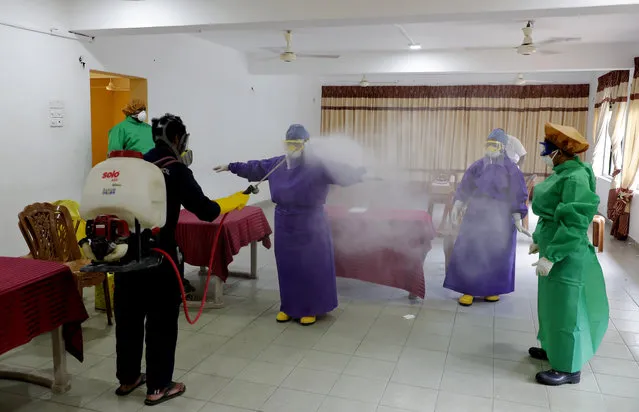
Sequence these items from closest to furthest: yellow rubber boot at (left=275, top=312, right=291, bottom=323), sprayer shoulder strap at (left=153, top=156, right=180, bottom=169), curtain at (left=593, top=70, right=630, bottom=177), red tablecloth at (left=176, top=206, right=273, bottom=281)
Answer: sprayer shoulder strap at (left=153, top=156, right=180, bottom=169) < yellow rubber boot at (left=275, top=312, right=291, bottom=323) < red tablecloth at (left=176, top=206, right=273, bottom=281) < curtain at (left=593, top=70, right=630, bottom=177)

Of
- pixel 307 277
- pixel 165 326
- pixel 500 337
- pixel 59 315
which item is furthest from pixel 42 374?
pixel 500 337

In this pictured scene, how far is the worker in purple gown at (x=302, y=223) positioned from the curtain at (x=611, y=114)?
5.22m

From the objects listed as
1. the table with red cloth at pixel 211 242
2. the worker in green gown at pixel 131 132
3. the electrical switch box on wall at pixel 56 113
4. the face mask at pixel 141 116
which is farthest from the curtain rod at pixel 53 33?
the table with red cloth at pixel 211 242

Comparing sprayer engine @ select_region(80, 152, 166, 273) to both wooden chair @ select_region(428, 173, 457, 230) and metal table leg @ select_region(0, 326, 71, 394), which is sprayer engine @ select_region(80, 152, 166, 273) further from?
wooden chair @ select_region(428, 173, 457, 230)

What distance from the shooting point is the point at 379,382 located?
9.29 ft

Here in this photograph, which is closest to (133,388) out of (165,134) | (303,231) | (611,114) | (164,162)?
(164,162)

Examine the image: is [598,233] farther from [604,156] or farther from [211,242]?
[211,242]

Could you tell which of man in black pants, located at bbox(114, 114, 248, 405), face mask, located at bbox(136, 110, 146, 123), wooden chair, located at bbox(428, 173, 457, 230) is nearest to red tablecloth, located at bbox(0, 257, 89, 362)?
man in black pants, located at bbox(114, 114, 248, 405)

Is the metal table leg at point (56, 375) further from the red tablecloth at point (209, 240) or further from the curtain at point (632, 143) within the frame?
the curtain at point (632, 143)

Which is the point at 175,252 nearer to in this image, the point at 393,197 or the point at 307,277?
the point at 307,277

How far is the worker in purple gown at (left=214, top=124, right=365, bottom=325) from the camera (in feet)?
11.1

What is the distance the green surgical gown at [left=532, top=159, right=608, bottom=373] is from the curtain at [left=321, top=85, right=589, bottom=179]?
7.54m

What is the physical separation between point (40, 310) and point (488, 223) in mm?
3078

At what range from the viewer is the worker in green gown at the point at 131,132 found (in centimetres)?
445
